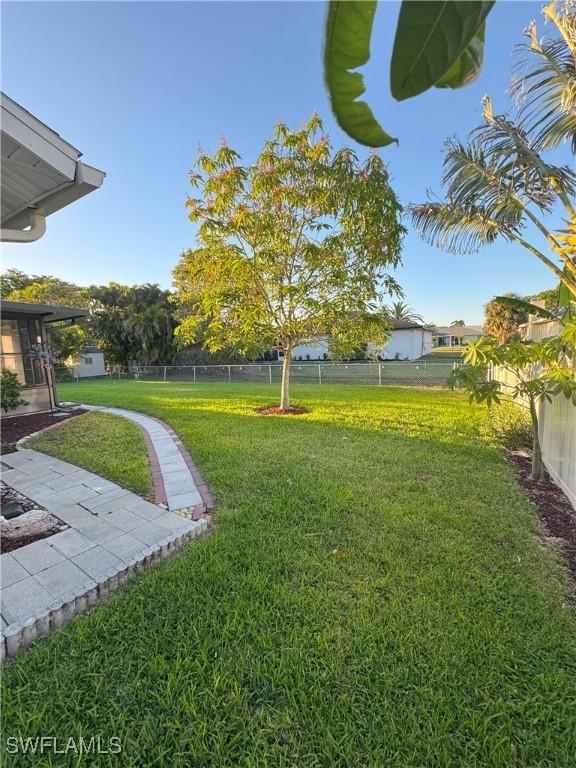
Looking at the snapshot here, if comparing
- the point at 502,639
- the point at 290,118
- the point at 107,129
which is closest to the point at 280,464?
the point at 502,639

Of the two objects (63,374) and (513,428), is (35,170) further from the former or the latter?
(63,374)

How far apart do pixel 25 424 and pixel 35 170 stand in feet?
18.7

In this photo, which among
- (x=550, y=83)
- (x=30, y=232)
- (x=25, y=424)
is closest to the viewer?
(x=30, y=232)

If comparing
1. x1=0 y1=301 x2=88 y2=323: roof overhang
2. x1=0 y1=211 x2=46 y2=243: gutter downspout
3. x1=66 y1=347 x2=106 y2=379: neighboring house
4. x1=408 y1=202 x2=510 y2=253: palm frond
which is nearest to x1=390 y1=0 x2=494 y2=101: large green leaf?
x1=0 y1=211 x2=46 y2=243: gutter downspout

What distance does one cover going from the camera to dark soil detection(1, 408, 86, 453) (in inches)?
238

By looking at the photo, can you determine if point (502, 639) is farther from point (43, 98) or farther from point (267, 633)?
point (43, 98)

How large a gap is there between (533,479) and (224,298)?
578 centimetres

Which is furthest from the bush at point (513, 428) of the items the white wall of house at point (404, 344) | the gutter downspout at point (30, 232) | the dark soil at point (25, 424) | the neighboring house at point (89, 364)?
the neighboring house at point (89, 364)

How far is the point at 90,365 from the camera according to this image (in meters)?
26.6

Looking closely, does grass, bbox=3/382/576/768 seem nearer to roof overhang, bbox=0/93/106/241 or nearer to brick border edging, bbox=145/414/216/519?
brick border edging, bbox=145/414/216/519

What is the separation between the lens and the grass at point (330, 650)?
151 centimetres

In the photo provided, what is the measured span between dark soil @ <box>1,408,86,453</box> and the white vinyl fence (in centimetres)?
722

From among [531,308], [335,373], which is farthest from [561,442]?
[335,373]

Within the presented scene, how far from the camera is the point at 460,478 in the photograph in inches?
163
